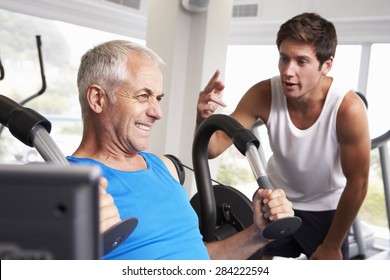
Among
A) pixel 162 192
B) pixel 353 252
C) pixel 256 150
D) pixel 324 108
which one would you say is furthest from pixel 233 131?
pixel 353 252

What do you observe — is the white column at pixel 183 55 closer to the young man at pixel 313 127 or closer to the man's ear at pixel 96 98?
the young man at pixel 313 127

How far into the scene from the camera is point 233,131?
1.31 m

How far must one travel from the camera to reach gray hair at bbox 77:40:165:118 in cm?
127

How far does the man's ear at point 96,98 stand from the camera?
50.4 inches

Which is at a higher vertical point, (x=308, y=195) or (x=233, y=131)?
(x=233, y=131)

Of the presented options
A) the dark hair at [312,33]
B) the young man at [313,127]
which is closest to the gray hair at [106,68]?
the young man at [313,127]

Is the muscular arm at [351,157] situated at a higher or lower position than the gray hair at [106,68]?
lower

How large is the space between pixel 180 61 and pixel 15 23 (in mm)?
1848

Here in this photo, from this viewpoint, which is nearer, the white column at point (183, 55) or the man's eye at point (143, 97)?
the man's eye at point (143, 97)

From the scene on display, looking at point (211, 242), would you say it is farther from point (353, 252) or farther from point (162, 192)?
point (353, 252)

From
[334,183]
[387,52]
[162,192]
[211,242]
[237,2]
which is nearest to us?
[162,192]

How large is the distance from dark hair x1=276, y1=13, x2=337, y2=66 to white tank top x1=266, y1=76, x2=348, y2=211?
153 millimetres

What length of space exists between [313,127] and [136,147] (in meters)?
0.80

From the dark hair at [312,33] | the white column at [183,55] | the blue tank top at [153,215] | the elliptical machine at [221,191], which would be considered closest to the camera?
the blue tank top at [153,215]
